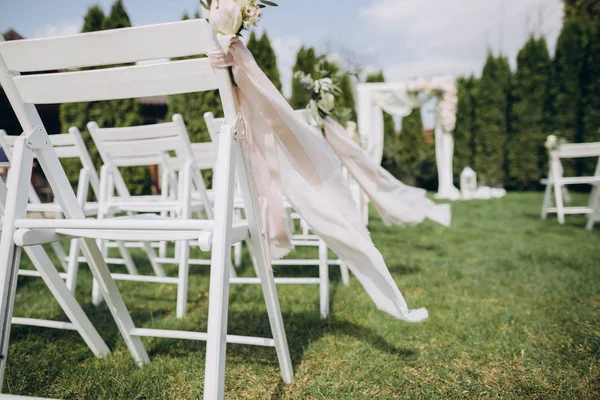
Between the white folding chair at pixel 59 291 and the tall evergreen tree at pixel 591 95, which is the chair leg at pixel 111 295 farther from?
the tall evergreen tree at pixel 591 95

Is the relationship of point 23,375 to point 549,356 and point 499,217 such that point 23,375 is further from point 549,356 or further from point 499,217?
point 499,217

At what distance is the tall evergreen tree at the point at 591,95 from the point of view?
31.7 ft

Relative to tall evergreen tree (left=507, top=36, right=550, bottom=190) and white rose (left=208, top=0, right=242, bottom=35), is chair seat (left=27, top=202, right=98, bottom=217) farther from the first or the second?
tall evergreen tree (left=507, top=36, right=550, bottom=190)

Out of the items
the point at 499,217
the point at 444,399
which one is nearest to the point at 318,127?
the point at 444,399

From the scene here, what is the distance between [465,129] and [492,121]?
73 centimetres

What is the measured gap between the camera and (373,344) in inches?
71.8

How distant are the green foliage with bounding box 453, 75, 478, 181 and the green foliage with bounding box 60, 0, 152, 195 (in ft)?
28.3

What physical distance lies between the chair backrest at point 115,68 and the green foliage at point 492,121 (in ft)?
37.5

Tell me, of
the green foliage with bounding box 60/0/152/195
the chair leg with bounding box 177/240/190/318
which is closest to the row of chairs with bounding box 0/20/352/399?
the chair leg with bounding box 177/240/190/318

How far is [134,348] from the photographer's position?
64.5 inches

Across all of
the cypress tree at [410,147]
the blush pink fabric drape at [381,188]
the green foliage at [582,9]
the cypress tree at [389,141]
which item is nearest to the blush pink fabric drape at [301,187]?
the blush pink fabric drape at [381,188]

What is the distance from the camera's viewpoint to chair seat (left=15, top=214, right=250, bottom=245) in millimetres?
1064

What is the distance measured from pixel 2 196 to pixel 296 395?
127 centimetres

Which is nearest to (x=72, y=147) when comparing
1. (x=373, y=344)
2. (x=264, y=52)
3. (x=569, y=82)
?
(x=373, y=344)
